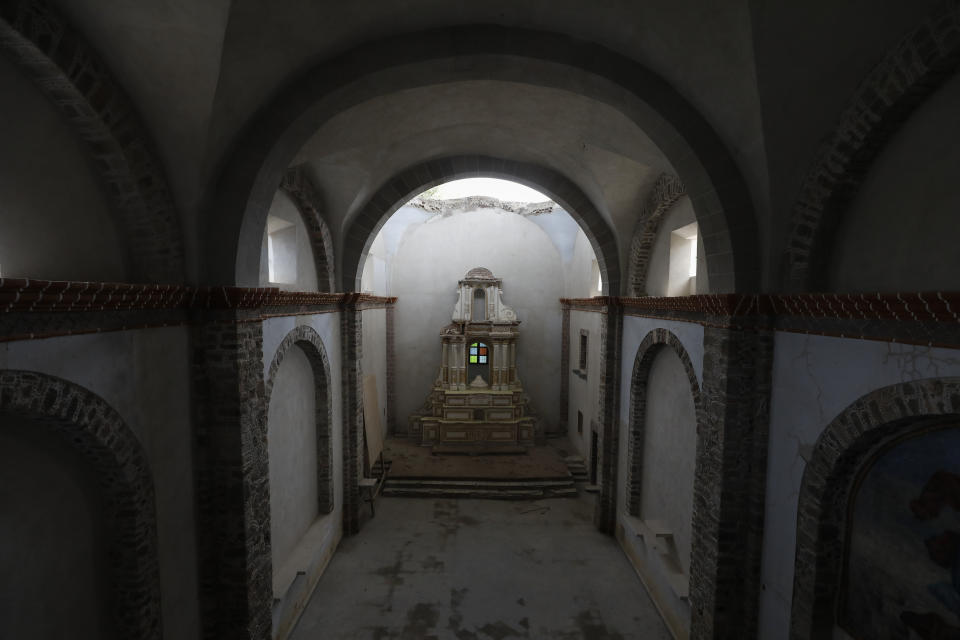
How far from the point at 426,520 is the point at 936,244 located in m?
9.18

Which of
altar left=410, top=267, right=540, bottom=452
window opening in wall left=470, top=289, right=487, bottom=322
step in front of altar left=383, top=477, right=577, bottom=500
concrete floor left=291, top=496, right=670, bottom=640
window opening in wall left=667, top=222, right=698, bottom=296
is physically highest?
window opening in wall left=667, top=222, right=698, bottom=296

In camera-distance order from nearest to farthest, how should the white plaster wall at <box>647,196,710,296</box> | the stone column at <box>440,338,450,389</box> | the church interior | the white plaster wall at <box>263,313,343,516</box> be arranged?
the church interior → the white plaster wall at <box>647,196,710,296</box> → the white plaster wall at <box>263,313,343,516</box> → the stone column at <box>440,338,450,389</box>

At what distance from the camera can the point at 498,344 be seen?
14680 millimetres

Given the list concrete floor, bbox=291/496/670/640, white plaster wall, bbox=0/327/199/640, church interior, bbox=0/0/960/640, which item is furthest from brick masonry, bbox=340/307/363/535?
white plaster wall, bbox=0/327/199/640

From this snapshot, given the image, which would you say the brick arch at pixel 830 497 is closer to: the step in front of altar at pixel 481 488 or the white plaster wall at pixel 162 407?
the white plaster wall at pixel 162 407

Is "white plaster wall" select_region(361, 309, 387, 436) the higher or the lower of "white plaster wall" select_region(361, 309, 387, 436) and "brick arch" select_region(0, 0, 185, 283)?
the lower

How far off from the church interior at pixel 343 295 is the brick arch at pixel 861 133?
2 cm

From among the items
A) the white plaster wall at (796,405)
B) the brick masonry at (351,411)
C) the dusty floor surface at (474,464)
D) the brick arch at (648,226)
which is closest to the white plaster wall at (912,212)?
the white plaster wall at (796,405)

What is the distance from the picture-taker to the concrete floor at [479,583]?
22.3ft

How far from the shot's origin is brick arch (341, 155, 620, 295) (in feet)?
29.1

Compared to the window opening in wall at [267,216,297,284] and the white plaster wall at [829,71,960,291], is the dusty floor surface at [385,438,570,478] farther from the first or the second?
the white plaster wall at [829,71,960,291]

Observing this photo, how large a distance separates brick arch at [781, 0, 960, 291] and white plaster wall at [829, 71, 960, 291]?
8 cm

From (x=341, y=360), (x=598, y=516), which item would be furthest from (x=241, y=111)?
(x=598, y=516)

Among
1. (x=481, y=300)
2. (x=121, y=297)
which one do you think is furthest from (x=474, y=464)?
(x=121, y=297)
